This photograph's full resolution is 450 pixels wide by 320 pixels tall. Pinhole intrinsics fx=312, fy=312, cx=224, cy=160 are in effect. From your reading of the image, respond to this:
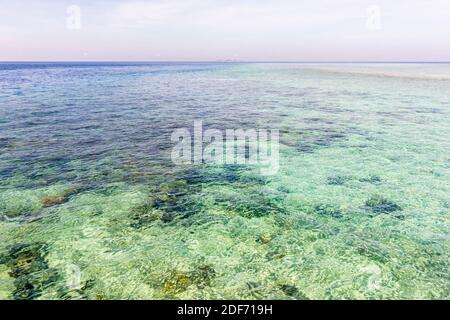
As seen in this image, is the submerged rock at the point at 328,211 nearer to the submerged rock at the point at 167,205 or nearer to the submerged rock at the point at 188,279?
the submerged rock at the point at 167,205

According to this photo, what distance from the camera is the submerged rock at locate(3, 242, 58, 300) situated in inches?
285

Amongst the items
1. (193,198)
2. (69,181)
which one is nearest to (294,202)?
(193,198)

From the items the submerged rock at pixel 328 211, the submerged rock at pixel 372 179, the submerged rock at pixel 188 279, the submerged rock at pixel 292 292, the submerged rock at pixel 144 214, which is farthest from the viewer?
the submerged rock at pixel 372 179

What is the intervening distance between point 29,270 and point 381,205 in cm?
1112

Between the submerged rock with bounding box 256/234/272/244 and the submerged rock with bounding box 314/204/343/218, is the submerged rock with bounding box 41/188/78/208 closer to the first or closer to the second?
the submerged rock with bounding box 256/234/272/244

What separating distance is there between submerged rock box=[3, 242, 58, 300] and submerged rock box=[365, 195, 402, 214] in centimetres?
1002

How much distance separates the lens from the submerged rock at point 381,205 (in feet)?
35.6

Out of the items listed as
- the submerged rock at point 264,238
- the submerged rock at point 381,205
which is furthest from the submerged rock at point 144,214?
the submerged rock at point 381,205

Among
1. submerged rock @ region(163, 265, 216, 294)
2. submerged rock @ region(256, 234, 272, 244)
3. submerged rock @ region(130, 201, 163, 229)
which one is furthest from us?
submerged rock @ region(130, 201, 163, 229)

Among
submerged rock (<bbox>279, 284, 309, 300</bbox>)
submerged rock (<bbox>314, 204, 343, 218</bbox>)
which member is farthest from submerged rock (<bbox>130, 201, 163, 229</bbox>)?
submerged rock (<bbox>314, 204, 343, 218</bbox>)

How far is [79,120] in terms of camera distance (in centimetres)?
2528
